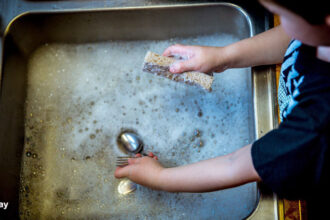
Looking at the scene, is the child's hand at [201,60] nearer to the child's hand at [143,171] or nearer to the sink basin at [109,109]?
the sink basin at [109,109]

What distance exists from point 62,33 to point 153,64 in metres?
0.31

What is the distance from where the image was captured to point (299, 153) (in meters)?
0.40

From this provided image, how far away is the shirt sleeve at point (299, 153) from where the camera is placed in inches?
15.2

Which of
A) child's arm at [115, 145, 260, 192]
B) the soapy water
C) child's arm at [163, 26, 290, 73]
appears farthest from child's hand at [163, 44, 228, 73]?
child's arm at [115, 145, 260, 192]

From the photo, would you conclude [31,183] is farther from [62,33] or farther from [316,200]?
[316,200]

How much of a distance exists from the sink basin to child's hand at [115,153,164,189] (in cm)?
6

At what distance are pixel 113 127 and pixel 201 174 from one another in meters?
0.30

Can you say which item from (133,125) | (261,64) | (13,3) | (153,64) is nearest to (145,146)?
(133,125)

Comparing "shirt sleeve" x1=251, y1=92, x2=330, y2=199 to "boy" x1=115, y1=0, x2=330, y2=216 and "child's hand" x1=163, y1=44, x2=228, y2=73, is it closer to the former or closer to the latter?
"boy" x1=115, y1=0, x2=330, y2=216

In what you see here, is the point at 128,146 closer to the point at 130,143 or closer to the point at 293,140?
the point at 130,143

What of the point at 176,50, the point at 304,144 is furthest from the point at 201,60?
the point at 304,144

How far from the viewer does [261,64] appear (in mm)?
644

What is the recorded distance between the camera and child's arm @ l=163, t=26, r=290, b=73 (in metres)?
0.62

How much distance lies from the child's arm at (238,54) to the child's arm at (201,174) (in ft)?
0.74
